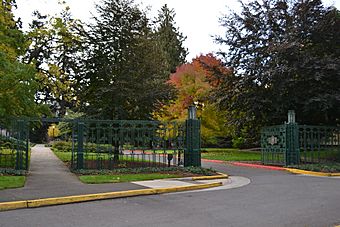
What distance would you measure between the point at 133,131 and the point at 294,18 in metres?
13.7

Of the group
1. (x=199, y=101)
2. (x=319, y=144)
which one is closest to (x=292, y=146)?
(x=319, y=144)

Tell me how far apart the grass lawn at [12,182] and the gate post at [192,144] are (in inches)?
265

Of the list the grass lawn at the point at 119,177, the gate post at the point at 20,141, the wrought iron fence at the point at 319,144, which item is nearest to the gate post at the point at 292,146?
the wrought iron fence at the point at 319,144

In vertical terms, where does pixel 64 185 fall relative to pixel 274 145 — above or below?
below

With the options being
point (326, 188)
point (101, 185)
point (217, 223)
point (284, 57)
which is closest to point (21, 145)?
point (101, 185)

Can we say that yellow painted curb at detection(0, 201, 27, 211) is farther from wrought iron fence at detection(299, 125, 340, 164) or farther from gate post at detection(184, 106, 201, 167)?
wrought iron fence at detection(299, 125, 340, 164)

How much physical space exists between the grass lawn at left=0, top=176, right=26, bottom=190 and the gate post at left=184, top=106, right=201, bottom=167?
6725 mm

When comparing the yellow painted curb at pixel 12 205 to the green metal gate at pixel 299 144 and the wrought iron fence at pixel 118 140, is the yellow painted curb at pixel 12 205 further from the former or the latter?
the green metal gate at pixel 299 144

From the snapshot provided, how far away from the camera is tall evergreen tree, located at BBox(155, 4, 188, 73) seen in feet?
202

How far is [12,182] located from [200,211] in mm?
6106

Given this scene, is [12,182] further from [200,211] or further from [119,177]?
[200,211]

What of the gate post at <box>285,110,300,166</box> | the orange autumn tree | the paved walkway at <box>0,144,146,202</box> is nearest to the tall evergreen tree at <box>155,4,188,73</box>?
the orange autumn tree

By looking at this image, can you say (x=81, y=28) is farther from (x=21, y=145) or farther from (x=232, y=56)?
(x=232, y=56)

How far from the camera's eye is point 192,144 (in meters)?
16.0
